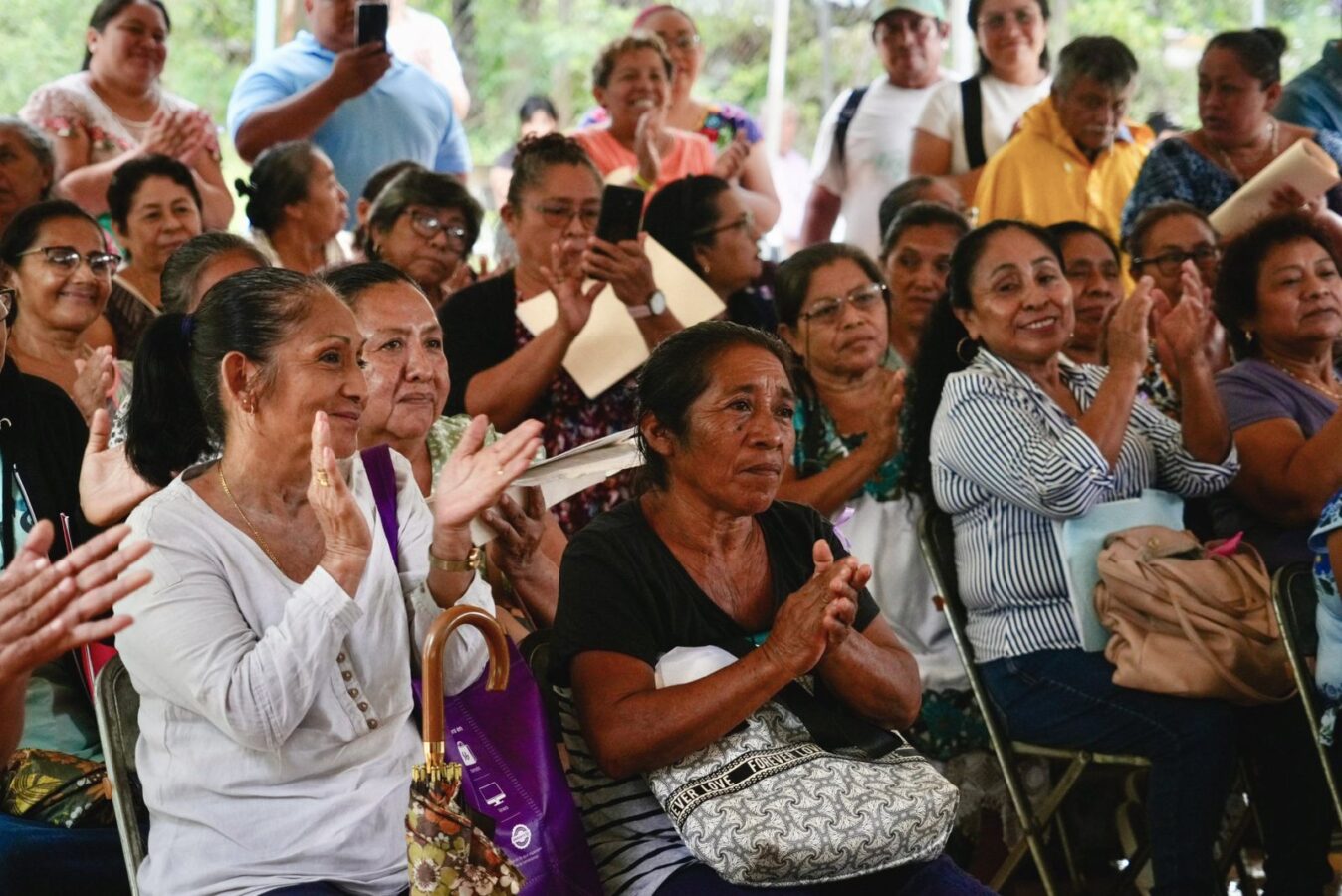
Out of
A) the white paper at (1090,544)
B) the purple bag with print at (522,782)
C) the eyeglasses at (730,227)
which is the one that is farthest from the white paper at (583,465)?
the eyeglasses at (730,227)

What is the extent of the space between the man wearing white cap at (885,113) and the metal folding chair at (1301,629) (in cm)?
296

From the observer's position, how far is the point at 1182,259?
4691 mm

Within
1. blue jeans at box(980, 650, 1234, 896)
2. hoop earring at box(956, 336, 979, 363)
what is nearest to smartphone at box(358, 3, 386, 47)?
hoop earring at box(956, 336, 979, 363)

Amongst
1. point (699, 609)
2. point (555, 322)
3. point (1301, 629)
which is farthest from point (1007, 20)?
point (699, 609)

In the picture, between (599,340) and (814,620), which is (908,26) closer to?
(599,340)

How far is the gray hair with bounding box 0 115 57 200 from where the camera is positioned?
4.57 m

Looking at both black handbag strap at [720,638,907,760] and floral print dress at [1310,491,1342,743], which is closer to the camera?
black handbag strap at [720,638,907,760]

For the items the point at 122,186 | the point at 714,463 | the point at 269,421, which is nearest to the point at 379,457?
the point at 269,421

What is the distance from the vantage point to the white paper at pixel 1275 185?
4879 mm

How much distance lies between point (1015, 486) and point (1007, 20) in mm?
3054

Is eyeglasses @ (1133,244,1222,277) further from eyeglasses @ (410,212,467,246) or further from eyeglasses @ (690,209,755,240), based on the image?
eyeglasses @ (410,212,467,246)

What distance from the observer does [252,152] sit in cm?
555

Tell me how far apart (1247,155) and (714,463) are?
3.40 metres

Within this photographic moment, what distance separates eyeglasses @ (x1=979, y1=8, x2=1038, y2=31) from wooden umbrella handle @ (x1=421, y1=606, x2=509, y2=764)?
433 centimetres
